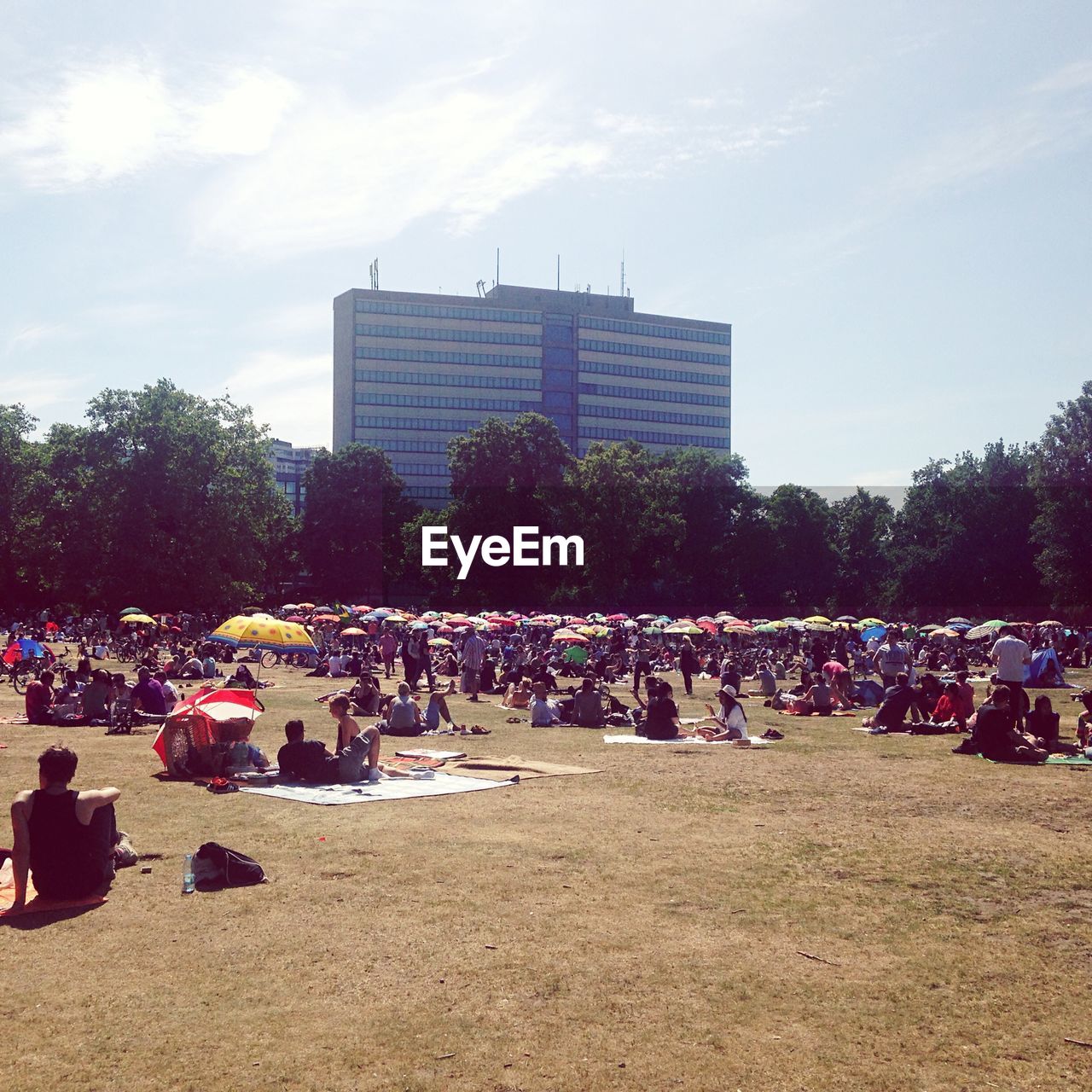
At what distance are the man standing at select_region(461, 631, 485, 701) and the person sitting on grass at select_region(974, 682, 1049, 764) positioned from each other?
1384cm

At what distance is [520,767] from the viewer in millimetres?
15453

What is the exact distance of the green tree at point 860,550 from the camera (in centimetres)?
9250

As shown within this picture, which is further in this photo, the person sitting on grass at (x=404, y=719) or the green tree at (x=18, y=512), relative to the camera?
the green tree at (x=18, y=512)

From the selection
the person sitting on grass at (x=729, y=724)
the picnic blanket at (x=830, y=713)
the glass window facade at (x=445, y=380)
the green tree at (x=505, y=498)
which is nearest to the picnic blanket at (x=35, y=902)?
the person sitting on grass at (x=729, y=724)

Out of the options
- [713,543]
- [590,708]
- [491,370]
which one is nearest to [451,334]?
[491,370]

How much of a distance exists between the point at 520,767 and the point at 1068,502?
55334 mm

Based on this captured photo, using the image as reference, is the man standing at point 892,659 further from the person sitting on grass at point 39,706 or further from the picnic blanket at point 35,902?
the picnic blanket at point 35,902

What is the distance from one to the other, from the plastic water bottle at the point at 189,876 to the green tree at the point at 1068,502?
201ft

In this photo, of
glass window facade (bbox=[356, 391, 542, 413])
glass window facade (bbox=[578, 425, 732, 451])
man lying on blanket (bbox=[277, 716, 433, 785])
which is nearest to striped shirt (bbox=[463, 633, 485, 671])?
man lying on blanket (bbox=[277, 716, 433, 785])

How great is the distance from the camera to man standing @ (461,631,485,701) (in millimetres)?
28317

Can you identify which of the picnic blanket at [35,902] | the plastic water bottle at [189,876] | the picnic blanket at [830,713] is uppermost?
the plastic water bottle at [189,876]

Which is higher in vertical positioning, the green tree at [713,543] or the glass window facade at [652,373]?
the glass window facade at [652,373]

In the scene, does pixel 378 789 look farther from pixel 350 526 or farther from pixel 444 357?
pixel 444 357

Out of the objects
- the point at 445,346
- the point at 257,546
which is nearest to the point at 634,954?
the point at 257,546
